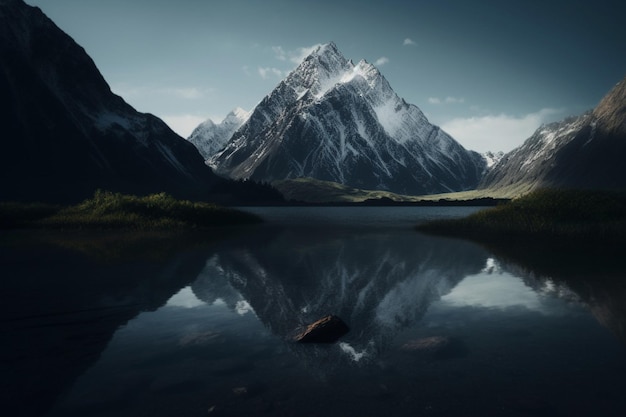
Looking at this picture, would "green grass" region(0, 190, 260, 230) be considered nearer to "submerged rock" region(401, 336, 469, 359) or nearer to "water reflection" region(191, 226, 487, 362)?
"water reflection" region(191, 226, 487, 362)

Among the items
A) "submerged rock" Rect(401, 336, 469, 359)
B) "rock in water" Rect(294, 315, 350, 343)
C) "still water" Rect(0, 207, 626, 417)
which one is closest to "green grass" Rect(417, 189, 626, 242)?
"still water" Rect(0, 207, 626, 417)

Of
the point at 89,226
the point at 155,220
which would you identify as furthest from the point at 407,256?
the point at 89,226

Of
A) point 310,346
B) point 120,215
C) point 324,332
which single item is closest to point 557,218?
point 324,332

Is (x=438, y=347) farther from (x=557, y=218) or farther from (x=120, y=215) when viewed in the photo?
(x=120, y=215)

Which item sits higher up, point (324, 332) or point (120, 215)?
point (324, 332)

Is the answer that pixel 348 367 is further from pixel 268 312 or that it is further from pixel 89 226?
pixel 89 226
